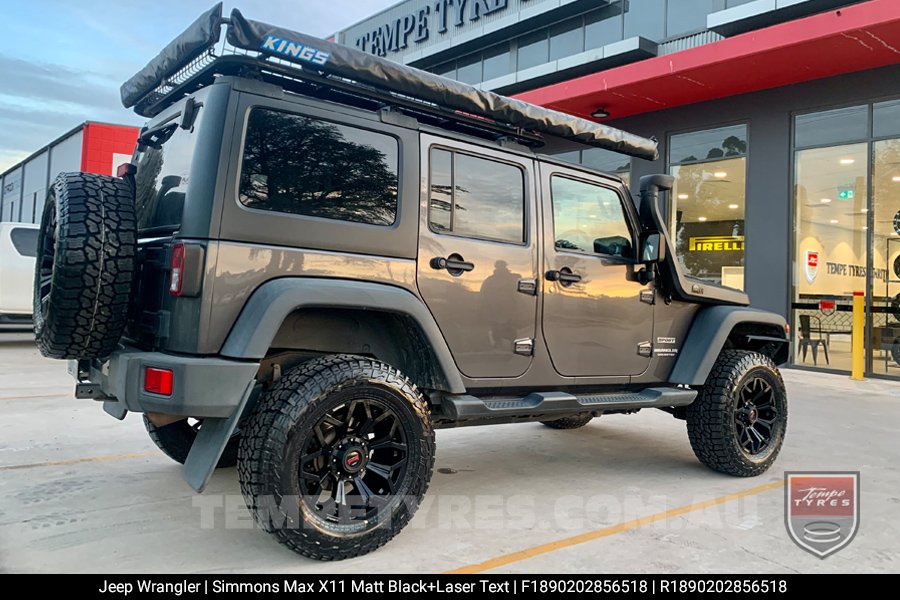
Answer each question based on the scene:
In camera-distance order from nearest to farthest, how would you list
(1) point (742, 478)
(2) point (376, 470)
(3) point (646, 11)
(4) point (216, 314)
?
(4) point (216, 314), (2) point (376, 470), (1) point (742, 478), (3) point (646, 11)

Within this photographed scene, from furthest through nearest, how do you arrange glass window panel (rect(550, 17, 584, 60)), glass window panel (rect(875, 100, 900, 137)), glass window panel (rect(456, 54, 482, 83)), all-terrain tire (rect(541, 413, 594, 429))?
glass window panel (rect(456, 54, 482, 83)) < glass window panel (rect(550, 17, 584, 60)) < glass window panel (rect(875, 100, 900, 137)) < all-terrain tire (rect(541, 413, 594, 429))

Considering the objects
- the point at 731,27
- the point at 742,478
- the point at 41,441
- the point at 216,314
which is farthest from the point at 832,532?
the point at 731,27

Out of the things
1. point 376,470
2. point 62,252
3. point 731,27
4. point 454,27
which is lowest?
point 376,470

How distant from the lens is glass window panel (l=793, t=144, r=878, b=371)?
34.3ft

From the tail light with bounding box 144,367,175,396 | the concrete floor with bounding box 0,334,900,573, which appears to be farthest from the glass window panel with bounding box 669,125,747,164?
the tail light with bounding box 144,367,175,396

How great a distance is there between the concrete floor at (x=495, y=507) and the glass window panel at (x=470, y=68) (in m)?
14.1

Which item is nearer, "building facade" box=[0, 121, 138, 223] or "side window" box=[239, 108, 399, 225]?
"side window" box=[239, 108, 399, 225]

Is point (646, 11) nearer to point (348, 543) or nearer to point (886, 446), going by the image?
point (886, 446)

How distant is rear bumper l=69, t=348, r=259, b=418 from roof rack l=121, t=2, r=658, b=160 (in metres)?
1.35

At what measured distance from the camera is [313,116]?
3.23m

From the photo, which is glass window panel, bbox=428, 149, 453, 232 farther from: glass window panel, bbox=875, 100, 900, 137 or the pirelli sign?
the pirelli sign

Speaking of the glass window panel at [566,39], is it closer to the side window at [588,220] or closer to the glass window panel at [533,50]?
the glass window panel at [533,50]

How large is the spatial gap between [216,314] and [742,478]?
3.57 metres
